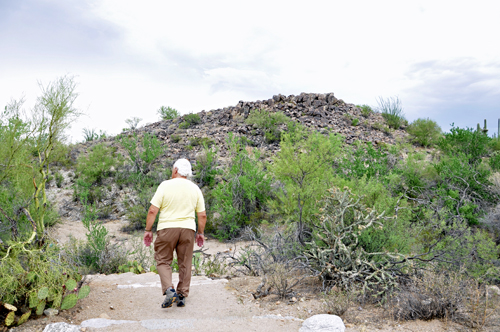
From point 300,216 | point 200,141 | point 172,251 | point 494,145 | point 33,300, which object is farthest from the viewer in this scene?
point 200,141

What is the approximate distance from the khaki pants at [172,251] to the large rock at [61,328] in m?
1.23

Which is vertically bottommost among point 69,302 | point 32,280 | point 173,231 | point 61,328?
point 61,328

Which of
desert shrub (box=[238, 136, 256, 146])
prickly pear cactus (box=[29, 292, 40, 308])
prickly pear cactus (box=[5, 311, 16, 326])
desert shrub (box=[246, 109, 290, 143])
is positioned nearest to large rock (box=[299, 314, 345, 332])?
prickly pear cactus (box=[29, 292, 40, 308])

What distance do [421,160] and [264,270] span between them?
9.44 meters

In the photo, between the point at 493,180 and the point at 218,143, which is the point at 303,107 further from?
the point at 493,180

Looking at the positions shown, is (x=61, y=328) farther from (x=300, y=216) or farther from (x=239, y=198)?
(x=239, y=198)

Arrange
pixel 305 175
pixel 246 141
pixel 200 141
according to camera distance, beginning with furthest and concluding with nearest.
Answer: pixel 200 141 → pixel 246 141 → pixel 305 175

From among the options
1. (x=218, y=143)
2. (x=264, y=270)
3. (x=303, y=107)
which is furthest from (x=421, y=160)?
(x=303, y=107)

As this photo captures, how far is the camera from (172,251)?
16.4 feet

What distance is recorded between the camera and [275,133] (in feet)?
76.8

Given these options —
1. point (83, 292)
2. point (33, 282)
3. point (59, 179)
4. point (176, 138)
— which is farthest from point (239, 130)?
point (33, 282)

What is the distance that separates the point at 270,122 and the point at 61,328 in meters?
21.1

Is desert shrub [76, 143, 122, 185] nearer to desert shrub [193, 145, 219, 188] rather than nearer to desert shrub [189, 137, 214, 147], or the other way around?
desert shrub [189, 137, 214, 147]

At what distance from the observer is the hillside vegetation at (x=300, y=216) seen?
479 cm
